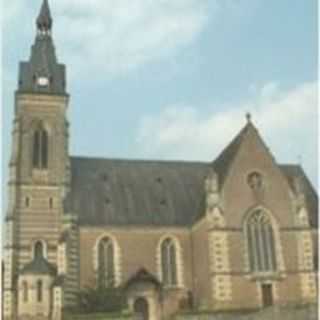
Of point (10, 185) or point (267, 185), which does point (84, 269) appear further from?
point (267, 185)

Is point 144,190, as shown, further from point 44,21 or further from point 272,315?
point 272,315

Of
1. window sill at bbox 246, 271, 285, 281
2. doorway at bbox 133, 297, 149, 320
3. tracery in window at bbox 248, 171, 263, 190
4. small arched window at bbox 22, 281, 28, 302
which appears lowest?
doorway at bbox 133, 297, 149, 320

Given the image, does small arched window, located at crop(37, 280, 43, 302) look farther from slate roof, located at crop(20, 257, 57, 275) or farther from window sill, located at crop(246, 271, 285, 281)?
window sill, located at crop(246, 271, 285, 281)

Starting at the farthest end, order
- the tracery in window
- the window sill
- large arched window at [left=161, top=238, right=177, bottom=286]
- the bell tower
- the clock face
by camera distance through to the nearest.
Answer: the clock face, large arched window at [left=161, top=238, right=177, bottom=286], the bell tower, the tracery in window, the window sill

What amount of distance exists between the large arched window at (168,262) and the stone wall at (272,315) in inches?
419

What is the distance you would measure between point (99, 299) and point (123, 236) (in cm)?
702

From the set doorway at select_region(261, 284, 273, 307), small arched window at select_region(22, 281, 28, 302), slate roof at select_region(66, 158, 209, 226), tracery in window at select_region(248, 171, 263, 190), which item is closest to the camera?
small arched window at select_region(22, 281, 28, 302)

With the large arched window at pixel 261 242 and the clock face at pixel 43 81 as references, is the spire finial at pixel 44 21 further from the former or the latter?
the large arched window at pixel 261 242

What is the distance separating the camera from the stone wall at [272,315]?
34250 mm

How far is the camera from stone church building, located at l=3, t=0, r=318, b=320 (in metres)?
46.8

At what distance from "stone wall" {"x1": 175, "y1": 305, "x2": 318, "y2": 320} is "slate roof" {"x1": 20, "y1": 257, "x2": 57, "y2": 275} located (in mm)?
11456

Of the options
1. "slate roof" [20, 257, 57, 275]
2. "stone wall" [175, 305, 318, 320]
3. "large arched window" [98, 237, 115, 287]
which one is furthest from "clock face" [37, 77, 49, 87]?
"stone wall" [175, 305, 318, 320]

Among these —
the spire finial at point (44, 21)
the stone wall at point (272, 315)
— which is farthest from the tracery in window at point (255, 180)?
the spire finial at point (44, 21)

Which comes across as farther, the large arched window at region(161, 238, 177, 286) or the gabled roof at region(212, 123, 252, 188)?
the large arched window at region(161, 238, 177, 286)
